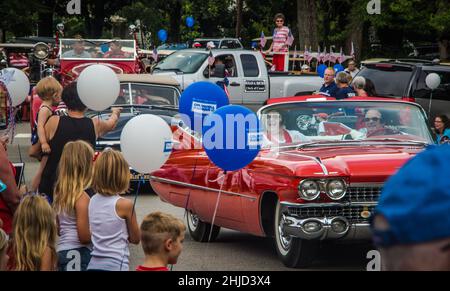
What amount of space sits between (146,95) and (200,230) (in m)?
5.98

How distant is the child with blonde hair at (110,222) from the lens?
5754 millimetres

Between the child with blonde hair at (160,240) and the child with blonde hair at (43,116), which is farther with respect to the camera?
the child with blonde hair at (43,116)

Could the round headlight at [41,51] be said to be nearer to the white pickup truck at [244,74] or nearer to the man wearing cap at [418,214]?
the white pickup truck at [244,74]

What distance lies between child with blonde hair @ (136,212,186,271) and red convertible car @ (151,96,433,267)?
3.28 metres

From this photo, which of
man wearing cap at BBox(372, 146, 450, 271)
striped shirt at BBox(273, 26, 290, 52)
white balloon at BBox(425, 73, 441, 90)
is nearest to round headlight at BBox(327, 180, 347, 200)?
man wearing cap at BBox(372, 146, 450, 271)

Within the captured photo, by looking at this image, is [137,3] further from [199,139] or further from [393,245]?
[393,245]

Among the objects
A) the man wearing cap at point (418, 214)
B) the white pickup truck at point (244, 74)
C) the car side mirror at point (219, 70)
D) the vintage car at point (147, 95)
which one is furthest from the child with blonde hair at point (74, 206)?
the white pickup truck at point (244, 74)

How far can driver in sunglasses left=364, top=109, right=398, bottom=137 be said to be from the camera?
9.31 m

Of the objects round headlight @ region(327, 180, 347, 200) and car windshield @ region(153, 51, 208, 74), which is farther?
car windshield @ region(153, 51, 208, 74)

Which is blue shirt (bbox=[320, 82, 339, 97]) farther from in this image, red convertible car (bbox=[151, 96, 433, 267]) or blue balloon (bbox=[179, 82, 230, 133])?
blue balloon (bbox=[179, 82, 230, 133])

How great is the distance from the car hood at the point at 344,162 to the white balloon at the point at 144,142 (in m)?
1.23
